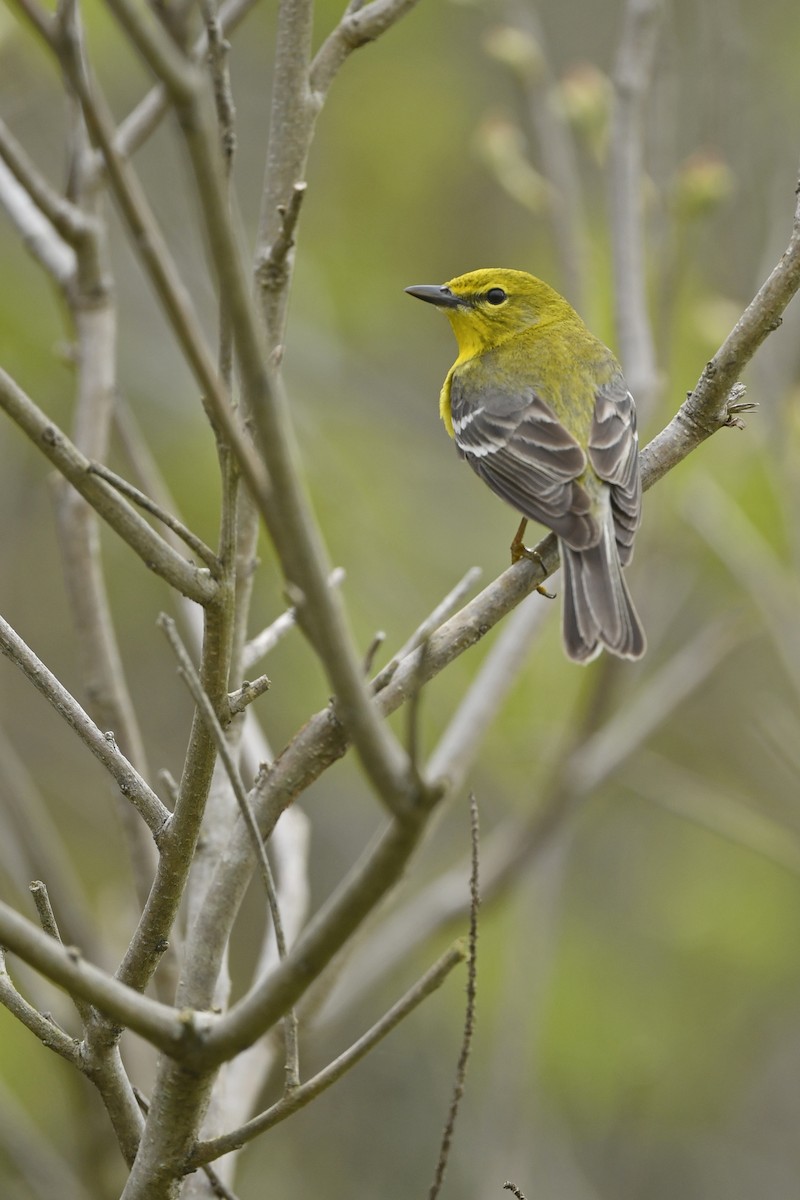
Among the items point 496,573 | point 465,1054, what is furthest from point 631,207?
point 465,1054

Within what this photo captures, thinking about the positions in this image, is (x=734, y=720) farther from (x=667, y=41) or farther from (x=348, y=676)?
(x=348, y=676)

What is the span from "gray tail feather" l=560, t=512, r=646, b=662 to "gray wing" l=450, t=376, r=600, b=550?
0.06 m

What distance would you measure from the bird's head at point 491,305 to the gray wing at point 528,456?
35 centimetres

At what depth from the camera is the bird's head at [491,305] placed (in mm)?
5047

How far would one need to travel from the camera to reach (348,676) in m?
1.34

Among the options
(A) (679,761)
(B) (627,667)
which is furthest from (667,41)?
(A) (679,761)

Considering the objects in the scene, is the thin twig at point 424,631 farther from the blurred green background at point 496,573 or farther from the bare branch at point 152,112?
the blurred green background at point 496,573

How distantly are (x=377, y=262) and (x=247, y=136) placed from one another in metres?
1.37

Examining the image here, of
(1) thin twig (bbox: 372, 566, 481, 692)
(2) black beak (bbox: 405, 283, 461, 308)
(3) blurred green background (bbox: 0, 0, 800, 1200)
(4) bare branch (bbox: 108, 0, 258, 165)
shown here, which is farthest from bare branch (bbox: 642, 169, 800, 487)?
(2) black beak (bbox: 405, 283, 461, 308)

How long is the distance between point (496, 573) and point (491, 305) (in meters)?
2.40

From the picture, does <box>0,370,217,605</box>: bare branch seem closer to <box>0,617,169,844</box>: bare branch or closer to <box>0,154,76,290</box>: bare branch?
<box>0,617,169,844</box>: bare branch

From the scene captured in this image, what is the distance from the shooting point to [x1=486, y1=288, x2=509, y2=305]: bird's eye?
507 cm

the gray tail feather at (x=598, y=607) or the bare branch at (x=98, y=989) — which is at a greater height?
the gray tail feather at (x=598, y=607)

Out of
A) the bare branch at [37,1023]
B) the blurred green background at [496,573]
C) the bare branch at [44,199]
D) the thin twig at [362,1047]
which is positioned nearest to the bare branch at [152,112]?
the bare branch at [44,199]
